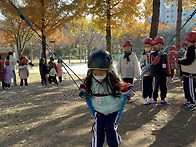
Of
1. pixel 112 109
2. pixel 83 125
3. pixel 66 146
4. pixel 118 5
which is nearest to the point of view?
pixel 112 109

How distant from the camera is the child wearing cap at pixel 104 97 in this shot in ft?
8.83

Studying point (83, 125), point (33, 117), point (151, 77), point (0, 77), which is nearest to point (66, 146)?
point (83, 125)

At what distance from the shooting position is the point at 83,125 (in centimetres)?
432

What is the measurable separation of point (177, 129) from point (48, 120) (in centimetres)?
297

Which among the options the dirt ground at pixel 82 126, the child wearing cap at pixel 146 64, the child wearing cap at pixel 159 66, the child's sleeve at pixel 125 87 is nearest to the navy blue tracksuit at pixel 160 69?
the child wearing cap at pixel 159 66

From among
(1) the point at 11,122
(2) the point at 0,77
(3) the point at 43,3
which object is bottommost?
(1) the point at 11,122

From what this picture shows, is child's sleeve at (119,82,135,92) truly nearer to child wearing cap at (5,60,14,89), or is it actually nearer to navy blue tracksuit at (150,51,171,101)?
navy blue tracksuit at (150,51,171,101)

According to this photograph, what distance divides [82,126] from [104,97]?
1764mm

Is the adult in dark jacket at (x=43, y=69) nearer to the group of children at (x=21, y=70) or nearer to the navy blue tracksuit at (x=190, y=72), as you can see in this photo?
the group of children at (x=21, y=70)

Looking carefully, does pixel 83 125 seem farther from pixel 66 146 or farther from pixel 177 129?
pixel 177 129

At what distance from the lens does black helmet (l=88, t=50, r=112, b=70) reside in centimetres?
263

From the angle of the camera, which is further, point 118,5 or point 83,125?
point 118,5

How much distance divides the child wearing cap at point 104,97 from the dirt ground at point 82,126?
0.73m

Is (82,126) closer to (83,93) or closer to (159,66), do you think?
(83,93)
